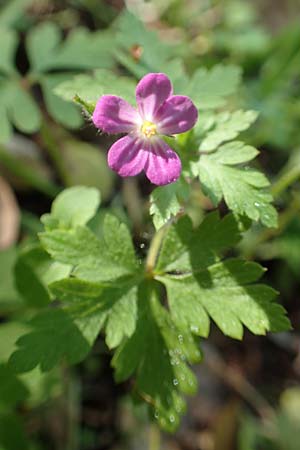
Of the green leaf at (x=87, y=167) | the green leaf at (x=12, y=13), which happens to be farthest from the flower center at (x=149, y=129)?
the green leaf at (x=12, y=13)

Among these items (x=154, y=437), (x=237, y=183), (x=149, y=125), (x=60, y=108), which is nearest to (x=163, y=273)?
(x=237, y=183)

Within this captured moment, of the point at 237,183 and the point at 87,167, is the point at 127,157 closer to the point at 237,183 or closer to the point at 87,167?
the point at 237,183

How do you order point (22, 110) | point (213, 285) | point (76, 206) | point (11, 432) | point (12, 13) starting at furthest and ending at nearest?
point (12, 13) → point (22, 110) → point (11, 432) → point (76, 206) → point (213, 285)

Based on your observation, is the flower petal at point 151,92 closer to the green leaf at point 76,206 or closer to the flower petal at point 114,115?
the flower petal at point 114,115

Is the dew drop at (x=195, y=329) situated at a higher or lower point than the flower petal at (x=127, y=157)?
lower

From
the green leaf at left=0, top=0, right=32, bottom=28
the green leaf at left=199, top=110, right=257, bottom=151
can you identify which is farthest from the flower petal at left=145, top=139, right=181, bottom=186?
the green leaf at left=0, top=0, right=32, bottom=28
